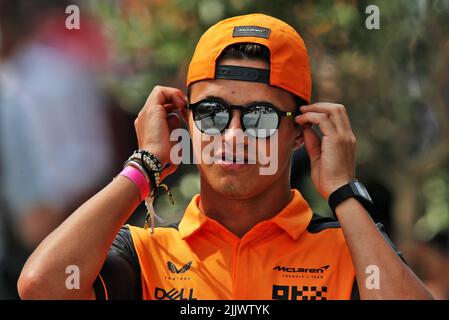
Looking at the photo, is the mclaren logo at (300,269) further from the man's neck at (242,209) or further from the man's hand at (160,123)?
the man's hand at (160,123)

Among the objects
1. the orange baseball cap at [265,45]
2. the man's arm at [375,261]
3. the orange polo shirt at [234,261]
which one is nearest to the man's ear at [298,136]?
the orange baseball cap at [265,45]

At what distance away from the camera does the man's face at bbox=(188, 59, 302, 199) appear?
3125mm

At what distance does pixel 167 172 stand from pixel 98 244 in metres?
0.46

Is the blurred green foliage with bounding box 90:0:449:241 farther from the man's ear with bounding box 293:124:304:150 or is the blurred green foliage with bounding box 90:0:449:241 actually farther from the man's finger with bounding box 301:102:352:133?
the man's finger with bounding box 301:102:352:133

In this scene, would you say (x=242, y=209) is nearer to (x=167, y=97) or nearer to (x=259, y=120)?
(x=259, y=120)

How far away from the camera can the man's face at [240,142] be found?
3.12 meters

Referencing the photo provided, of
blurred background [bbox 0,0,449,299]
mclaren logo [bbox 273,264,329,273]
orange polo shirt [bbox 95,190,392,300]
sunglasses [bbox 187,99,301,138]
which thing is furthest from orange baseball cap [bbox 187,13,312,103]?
blurred background [bbox 0,0,449,299]

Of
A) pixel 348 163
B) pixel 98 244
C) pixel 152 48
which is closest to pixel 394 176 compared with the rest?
pixel 152 48

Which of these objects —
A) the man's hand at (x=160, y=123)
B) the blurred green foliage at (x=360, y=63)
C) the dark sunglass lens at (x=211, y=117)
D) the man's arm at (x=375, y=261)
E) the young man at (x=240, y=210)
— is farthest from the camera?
the blurred green foliage at (x=360, y=63)

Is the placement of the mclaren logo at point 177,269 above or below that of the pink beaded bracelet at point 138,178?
below

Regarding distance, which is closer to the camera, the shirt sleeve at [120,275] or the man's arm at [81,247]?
the man's arm at [81,247]

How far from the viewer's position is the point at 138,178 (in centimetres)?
316

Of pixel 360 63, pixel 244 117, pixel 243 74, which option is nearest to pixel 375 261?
pixel 244 117

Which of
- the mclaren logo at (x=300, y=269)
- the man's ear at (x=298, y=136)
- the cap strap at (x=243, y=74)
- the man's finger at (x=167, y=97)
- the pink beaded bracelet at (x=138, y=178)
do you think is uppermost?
the cap strap at (x=243, y=74)
